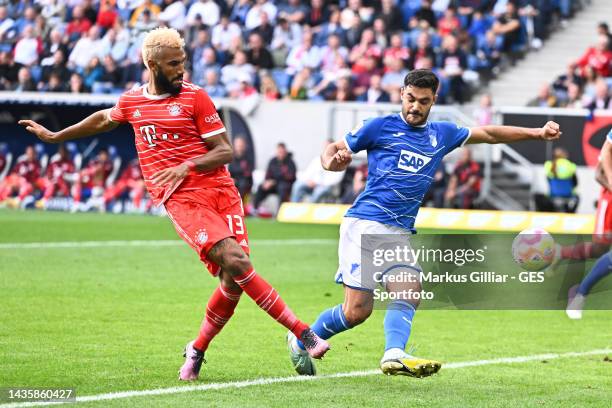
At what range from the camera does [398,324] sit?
7.44 meters

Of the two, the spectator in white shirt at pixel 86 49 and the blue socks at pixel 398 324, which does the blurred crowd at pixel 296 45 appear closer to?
the spectator in white shirt at pixel 86 49

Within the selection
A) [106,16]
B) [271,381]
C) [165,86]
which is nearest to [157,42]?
[165,86]

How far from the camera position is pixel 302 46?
27812 mm

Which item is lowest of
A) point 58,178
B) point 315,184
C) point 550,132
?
point 58,178

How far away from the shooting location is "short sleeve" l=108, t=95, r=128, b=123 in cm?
783

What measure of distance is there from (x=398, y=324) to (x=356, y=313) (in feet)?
1.12

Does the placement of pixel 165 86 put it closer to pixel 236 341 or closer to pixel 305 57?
pixel 236 341

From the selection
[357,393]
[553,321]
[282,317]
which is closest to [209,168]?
[282,317]

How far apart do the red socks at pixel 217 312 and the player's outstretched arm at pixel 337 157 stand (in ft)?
3.61

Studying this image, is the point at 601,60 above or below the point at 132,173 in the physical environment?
above

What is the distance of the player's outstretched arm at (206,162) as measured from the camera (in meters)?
7.42

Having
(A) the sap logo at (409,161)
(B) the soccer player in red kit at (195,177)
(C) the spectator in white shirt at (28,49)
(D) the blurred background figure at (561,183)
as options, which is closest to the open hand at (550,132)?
(A) the sap logo at (409,161)

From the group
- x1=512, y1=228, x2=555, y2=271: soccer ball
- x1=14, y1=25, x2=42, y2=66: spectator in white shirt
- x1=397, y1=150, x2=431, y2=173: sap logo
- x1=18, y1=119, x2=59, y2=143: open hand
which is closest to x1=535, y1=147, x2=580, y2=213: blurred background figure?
x1=512, y1=228, x2=555, y2=271: soccer ball

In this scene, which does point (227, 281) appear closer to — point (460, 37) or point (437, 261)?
point (437, 261)
